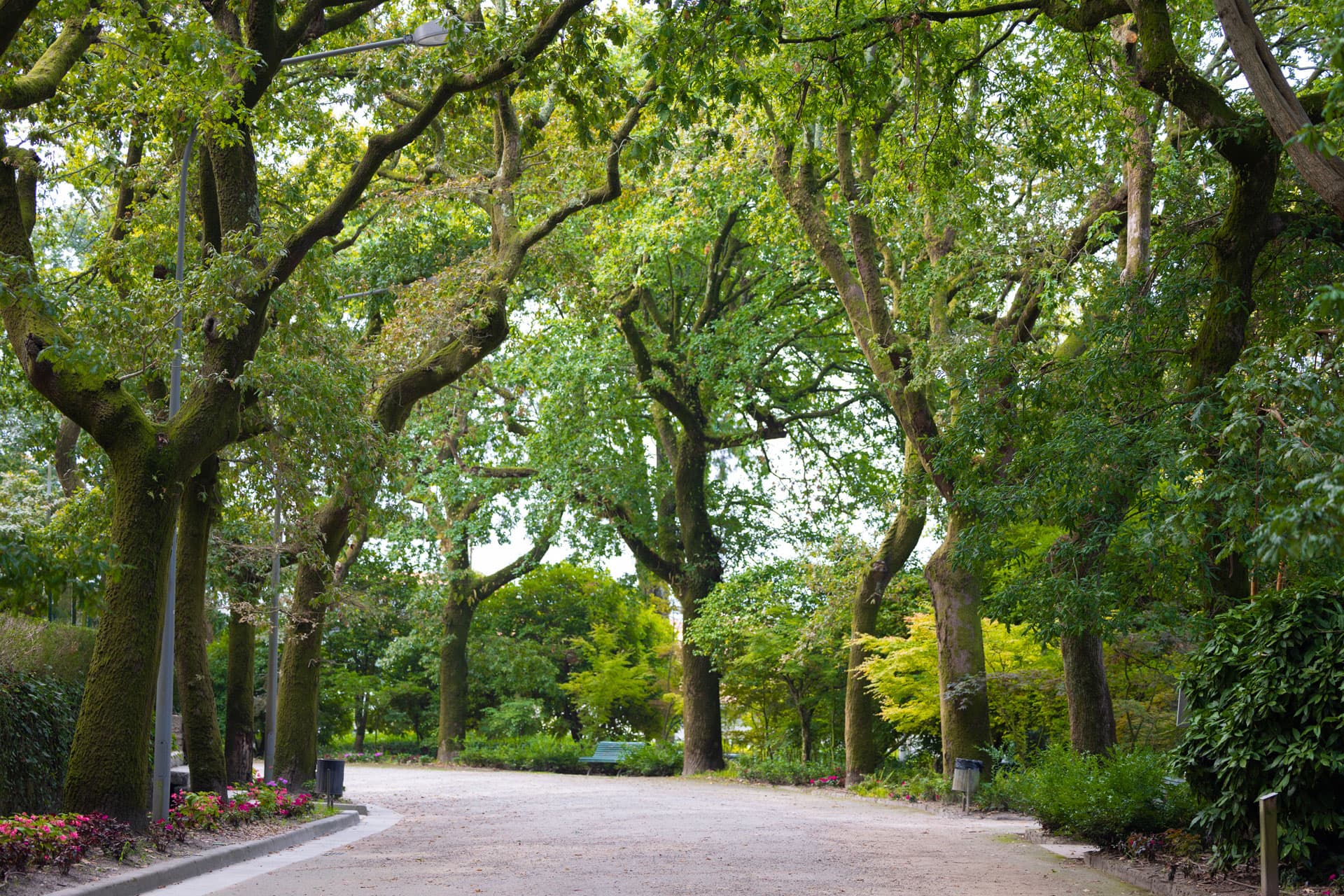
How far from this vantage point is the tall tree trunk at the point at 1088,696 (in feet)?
51.0

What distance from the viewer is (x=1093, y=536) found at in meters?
10.2

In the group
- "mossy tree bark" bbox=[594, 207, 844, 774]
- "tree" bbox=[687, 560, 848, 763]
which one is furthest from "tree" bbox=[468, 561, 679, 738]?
"tree" bbox=[687, 560, 848, 763]

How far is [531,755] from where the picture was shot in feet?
118

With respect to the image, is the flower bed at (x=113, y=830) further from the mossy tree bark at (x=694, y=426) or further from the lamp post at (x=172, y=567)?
the mossy tree bark at (x=694, y=426)

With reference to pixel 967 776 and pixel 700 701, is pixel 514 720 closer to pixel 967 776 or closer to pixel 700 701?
pixel 700 701

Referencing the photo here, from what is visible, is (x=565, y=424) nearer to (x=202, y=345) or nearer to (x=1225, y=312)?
(x=202, y=345)

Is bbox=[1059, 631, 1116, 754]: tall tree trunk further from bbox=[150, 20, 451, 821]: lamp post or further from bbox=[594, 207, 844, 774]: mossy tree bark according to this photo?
bbox=[594, 207, 844, 774]: mossy tree bark

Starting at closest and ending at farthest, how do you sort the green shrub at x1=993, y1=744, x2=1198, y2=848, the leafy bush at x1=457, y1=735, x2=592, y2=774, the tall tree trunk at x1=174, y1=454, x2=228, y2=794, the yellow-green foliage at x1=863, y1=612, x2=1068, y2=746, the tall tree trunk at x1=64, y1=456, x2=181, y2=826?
the tall tree trunk at x1=64, y1=456, x2=181, y2=826 < the green shrub at x1=993, y1=744, x2=1198, y2=848 < the tall tree trunk at x1=174, y1=454, x2=228, y2=794 < the yellow-green foliage at x1=863, y1=612, x2=1068, y2=746 < the leafy bush at x1=457, y1=735, x2=592, y2=774

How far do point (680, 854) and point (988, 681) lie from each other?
10748 millimetres

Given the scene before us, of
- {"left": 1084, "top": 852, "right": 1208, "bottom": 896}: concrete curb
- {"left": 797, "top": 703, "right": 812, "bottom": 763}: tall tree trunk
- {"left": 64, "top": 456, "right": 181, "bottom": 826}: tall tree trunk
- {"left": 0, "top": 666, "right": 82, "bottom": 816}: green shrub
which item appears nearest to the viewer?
{"left": 1084, "top": 852, "right": 1208, "bottom": 896}: concrete curb

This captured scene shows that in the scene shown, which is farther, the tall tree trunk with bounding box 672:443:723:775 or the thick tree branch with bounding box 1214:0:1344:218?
the tall tree trunk with bounding box 672:443:723:775

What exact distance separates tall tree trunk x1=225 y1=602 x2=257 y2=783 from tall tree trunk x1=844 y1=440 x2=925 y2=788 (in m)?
11.6

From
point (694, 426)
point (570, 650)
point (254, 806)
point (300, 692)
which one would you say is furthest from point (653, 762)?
point (254, 806)

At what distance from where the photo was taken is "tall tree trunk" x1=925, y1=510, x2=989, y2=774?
19016mm
